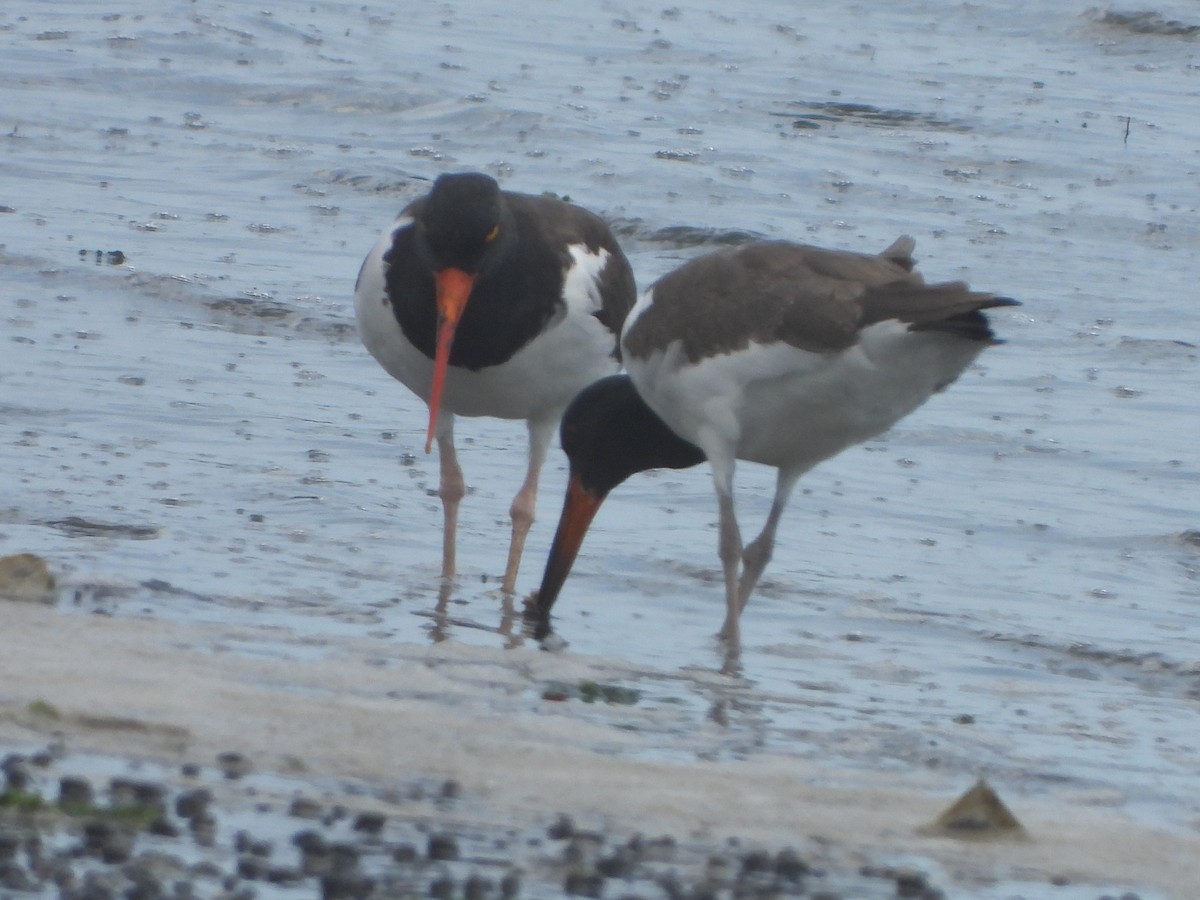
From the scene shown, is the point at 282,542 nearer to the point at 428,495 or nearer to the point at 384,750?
the point at 428,495

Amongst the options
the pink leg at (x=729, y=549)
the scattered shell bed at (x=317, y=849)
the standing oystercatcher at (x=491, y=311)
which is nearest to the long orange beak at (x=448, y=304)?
the standing oystercatcher at (x=491, y=311)

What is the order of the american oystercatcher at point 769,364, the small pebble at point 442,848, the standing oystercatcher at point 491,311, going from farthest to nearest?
the standing oystercatcher at point 491,311 < the american oystercatcher at point 769,364 < the small pebble at point 442,848

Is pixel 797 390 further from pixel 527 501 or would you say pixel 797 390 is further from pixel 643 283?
pixel 643 283

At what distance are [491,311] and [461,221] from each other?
31 centimetres

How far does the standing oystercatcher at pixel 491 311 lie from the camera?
19.7 feet

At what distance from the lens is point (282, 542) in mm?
6164

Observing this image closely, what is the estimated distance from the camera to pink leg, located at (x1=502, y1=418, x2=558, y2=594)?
249 inches

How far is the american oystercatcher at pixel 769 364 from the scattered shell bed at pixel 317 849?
196cm

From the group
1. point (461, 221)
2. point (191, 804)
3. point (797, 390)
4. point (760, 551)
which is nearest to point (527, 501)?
point (760, 551)

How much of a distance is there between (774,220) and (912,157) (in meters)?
2.21

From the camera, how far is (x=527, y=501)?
6.47 meters

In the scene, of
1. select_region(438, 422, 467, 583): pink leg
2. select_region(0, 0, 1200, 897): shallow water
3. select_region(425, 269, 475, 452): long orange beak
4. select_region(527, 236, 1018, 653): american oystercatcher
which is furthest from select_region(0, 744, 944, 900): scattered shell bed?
select_region(438, 422, 467, 583): pink leg

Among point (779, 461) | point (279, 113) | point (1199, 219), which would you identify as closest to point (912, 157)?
point (1199, 219)

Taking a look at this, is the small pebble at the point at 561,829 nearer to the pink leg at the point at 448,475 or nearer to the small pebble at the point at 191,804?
the small pebble at the point at 191,804
